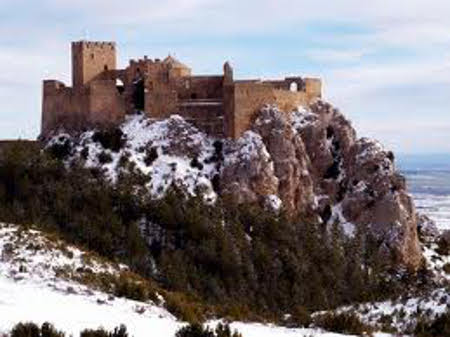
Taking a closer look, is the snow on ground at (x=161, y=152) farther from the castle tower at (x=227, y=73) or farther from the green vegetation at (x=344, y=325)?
the green vegetation at (x=344, y=325)

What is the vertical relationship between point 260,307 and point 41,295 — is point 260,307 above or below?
below

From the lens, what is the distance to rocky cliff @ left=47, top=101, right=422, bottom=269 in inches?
2124

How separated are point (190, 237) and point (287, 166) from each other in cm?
988

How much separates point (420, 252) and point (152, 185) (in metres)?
20.2

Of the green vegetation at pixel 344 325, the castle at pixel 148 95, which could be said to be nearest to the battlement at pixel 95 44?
the castle at pixel 148 95

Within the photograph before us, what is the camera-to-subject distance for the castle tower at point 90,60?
5597 cm

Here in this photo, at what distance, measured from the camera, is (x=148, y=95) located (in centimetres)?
5503

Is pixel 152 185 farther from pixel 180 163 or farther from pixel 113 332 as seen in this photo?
pixel 113 332

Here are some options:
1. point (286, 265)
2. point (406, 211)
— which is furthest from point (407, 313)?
point (406, 211)

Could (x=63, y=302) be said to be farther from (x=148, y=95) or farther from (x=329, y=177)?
(x=329, y=177)

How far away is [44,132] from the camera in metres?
57.8

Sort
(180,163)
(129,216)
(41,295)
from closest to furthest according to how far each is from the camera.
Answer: (41,295) < (129,216) < (180,163)

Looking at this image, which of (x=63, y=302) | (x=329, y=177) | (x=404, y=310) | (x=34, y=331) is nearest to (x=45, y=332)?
(x=34, y=331)

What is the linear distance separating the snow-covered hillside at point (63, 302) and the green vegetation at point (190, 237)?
512 inches
